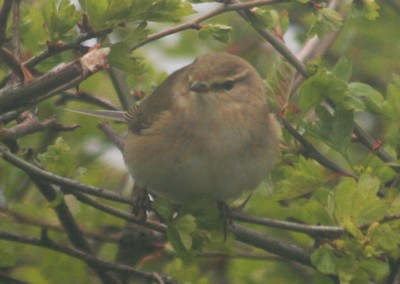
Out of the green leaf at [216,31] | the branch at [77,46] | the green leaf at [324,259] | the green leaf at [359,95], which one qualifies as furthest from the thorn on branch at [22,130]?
the green leaf at [359,95]

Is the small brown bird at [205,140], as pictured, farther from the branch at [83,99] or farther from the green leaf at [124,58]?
the green leaf at [124,58]

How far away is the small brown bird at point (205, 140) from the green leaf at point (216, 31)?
0.25 metres

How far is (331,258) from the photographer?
129 inches

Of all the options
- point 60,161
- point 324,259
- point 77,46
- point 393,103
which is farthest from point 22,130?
point 393,103

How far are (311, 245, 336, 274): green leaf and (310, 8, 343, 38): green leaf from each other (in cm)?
81

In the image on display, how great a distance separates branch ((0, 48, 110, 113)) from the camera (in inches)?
112

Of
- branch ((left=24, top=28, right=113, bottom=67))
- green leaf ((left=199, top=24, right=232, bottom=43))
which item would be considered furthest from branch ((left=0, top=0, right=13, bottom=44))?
green leaf ((left=199, top=24, right=232, bottom=43))

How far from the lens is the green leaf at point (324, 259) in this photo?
10.7ft

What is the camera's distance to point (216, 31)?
3.57m

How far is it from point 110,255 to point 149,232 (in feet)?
0.67

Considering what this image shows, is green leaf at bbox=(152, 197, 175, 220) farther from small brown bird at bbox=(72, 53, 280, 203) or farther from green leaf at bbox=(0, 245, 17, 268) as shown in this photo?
green leaf at bbox=(0, 245, 17, 268)

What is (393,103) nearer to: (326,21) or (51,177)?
(326,21)

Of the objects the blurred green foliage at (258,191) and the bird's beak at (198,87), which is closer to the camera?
the blurred green foliage at (258,191)

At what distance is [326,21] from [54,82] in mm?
1194
